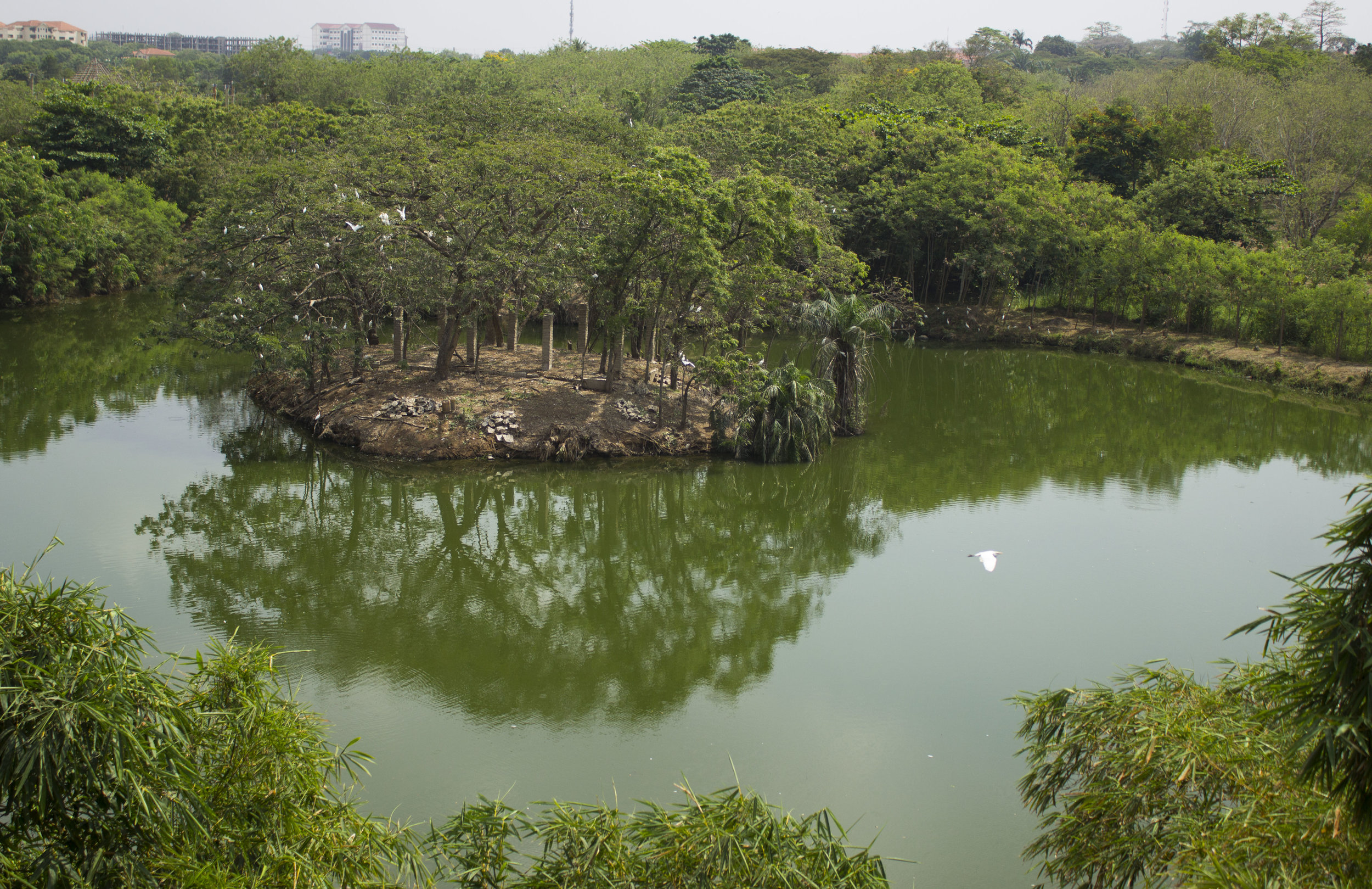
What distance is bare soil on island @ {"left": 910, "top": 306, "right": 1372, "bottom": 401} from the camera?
837 inches

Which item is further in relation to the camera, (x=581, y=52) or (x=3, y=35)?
(x=3, y=35)

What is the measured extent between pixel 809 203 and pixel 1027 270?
42.8 feet

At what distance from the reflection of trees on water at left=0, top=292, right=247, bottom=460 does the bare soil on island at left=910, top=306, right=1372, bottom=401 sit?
18636 millimetres

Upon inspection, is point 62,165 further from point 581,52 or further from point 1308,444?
point 1308,444

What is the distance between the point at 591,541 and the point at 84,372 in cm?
1361

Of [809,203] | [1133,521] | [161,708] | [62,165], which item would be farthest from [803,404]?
[62,165]

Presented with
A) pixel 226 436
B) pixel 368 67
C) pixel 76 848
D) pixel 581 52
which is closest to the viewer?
pixel 76 848

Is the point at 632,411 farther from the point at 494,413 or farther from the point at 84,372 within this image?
the point at 84,372

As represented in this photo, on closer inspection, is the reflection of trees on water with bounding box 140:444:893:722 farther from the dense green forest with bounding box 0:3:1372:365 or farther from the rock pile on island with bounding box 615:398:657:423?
the dense green forest with bounding box 0:3:1372:365

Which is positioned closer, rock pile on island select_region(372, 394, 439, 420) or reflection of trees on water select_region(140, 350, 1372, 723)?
reflection of trees on water select_region(140, 350, 1372, 723)

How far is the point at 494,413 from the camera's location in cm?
1474

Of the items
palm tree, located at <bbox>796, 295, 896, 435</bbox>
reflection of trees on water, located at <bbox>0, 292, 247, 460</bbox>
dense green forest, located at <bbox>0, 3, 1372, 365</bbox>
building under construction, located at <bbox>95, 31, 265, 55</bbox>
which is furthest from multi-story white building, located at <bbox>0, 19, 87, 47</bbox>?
palm tree, located at <bbox>796, 295, 896, 435</bbox>

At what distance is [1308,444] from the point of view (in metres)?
17.1

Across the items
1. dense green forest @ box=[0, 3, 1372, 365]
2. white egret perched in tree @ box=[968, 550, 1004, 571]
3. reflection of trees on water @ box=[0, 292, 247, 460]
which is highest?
dense green forest @ box=[0, 3, 1372, 365]
